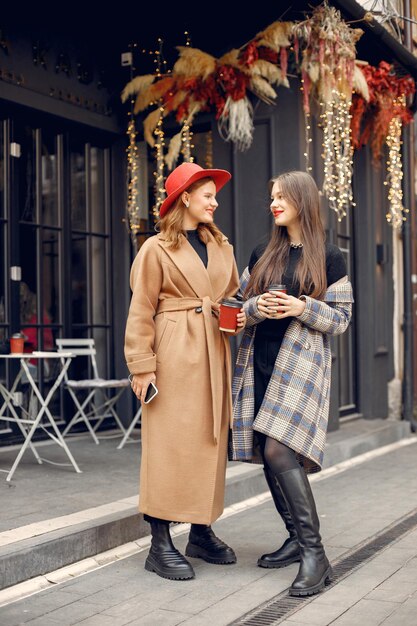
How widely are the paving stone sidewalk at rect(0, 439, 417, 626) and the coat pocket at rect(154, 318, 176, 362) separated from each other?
1096 millimetres

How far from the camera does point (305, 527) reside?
4.15 meters

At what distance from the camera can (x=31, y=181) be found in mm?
7977

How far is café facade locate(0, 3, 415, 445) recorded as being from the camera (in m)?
7.67

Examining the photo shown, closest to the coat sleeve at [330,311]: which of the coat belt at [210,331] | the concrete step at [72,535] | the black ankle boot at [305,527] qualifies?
the coat belt at [210,331]

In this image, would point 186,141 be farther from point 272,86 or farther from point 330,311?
point 330,311

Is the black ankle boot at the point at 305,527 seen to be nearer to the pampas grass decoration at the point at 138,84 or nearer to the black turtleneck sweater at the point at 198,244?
the black turtleneck sweater at the point at 198,244

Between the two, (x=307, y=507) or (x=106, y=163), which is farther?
(x=106, y=163)

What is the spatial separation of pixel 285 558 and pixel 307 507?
19.6 inches

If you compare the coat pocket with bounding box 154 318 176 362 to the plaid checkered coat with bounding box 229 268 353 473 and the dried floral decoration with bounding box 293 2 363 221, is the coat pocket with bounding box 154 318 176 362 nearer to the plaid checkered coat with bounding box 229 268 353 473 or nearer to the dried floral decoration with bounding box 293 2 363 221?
the plaid checkered coat with bounding box 229 268 353 473

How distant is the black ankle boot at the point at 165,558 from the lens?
4324mm

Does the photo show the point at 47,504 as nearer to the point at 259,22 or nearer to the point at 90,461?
the point at 90,461

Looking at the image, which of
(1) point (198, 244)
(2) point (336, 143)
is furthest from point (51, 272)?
(1) point (198, 244)

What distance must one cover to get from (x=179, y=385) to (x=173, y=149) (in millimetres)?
4219

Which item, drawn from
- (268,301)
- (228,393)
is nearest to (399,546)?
(228,393)
